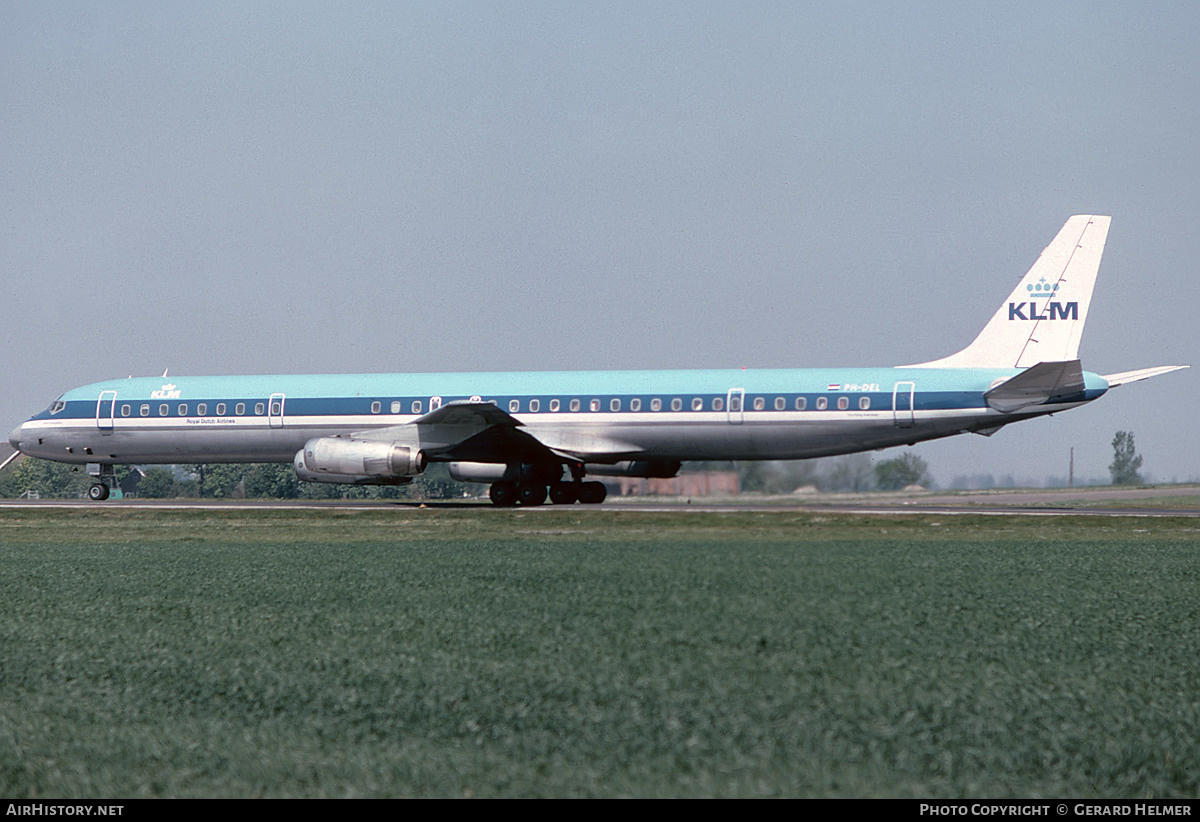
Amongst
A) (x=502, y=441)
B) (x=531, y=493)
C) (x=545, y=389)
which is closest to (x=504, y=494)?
(x=531, y=493)

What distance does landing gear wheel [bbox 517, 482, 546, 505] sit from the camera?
3272 cm

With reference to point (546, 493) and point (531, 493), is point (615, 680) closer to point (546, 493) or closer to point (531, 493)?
point (531, 493)

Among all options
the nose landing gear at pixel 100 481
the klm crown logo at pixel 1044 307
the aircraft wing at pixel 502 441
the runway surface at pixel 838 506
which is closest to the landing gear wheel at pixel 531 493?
the runway surface at pixel 838 506

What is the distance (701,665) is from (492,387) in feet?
88.3

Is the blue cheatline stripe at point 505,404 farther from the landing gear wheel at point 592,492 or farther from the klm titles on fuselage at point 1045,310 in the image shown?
the klm titles on fuselage at point 1045,310

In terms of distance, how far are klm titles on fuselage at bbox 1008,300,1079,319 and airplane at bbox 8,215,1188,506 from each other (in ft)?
0.08

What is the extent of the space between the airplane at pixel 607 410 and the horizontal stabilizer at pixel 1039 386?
0.11 ft

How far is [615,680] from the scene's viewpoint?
594 cm

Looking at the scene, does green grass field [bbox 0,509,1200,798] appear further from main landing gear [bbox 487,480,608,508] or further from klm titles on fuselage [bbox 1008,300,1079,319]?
main landing gear [bbox 487,480,608,508]

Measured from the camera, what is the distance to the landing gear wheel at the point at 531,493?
32719 millimetres

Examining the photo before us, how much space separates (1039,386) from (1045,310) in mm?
3689

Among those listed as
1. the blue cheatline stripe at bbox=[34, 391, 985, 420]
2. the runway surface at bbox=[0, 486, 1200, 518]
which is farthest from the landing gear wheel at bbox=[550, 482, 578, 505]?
the blue cheatline stripe at bbox=[34, 391, 985, 420]

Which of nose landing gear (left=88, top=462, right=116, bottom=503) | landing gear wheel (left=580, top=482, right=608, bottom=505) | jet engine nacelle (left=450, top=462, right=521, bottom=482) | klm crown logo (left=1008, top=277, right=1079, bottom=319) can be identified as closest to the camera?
klm crown logo (left=1008, top=277, right=1079, bottom=319)
